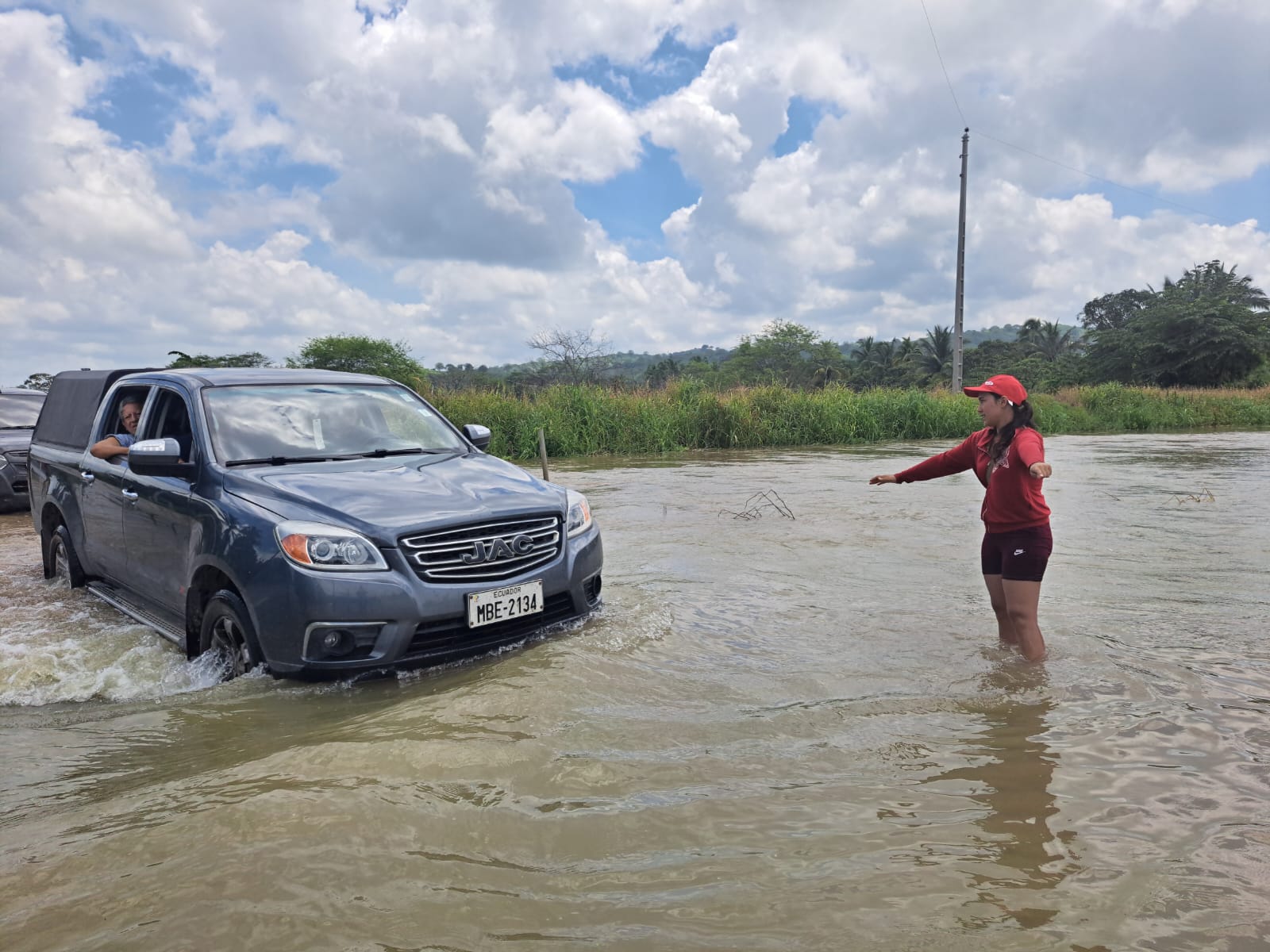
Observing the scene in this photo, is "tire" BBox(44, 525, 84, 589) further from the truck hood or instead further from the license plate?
the license plate


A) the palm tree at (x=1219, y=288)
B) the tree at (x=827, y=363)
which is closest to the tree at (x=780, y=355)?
the tree at (x=827, y=363)

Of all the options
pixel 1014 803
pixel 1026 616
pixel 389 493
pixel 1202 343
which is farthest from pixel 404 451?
pixel 1202 343

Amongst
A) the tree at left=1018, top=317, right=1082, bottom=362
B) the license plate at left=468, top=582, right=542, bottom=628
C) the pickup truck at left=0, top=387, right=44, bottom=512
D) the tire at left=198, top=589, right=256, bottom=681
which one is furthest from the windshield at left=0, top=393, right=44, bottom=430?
the tree at left=1018, top=317, right=1082, bottom=362

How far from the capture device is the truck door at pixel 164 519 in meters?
4.68

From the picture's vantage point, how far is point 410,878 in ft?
8.29

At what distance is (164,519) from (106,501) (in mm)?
1158

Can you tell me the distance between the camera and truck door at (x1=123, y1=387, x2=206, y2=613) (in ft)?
15.4

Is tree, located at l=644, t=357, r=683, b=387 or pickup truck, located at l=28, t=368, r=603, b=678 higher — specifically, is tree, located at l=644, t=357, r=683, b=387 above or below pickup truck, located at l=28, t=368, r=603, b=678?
above

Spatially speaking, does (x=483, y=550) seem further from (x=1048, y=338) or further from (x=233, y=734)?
(x=1048, y=338)

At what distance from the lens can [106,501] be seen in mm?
5738

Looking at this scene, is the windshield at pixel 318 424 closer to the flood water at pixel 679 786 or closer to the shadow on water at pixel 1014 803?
the flood water at pixel 679 786

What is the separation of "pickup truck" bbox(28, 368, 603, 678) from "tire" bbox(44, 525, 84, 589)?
9.5 inches

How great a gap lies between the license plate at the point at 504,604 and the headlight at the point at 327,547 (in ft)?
1.53

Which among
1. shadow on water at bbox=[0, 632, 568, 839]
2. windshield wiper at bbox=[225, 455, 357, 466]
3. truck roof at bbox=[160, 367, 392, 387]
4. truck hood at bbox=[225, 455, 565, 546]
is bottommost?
shadow on water at bbox=[0, 632, 568, 839]
